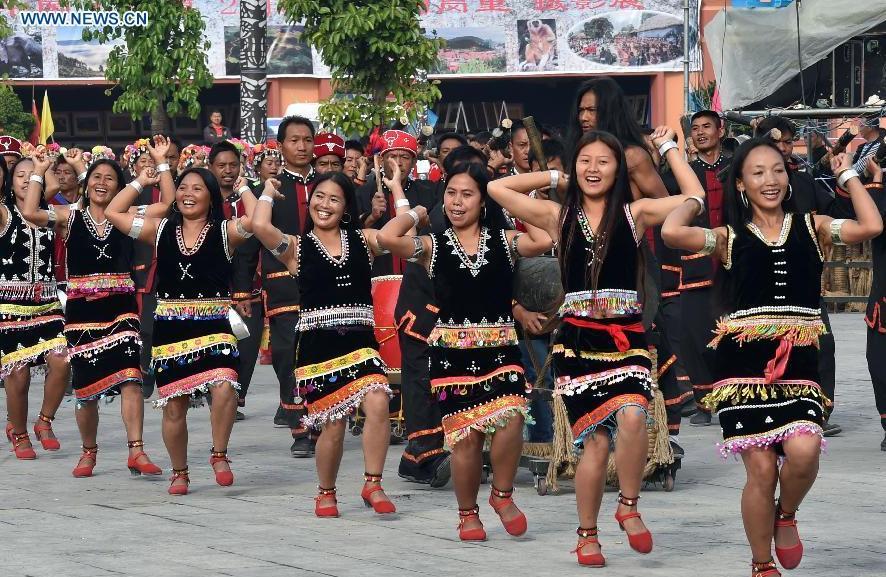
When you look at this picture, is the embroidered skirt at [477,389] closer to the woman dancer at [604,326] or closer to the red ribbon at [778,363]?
the woman dancer at [604,326]

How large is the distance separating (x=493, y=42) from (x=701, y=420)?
21605mm

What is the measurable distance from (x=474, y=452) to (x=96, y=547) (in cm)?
175

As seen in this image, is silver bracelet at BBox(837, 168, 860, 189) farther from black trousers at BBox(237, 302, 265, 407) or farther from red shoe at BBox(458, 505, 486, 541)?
black trousers at BBox(237, 302, 265, 407)

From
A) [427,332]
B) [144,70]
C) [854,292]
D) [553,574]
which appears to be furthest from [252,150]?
[144,70]

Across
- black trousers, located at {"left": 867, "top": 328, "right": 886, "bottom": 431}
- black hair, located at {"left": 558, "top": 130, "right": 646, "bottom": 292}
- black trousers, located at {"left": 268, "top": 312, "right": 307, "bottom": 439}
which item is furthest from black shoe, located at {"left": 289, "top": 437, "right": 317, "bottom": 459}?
black hair, located at {"left": 558, "top": 130, "right": 646, "bottom": 292}

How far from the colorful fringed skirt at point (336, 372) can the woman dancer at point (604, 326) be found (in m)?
1.36

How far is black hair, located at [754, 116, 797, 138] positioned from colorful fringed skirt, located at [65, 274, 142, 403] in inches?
238

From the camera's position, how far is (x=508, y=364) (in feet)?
24.8

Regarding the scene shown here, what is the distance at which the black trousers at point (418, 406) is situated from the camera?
30.1 ft

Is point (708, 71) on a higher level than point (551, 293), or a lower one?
higher

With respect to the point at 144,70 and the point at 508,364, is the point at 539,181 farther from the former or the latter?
the point at 144,70

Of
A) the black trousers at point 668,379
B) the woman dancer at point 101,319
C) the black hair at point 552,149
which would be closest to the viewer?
the black trousers at point 668,379

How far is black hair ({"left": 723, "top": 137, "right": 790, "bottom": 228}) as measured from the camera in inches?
262

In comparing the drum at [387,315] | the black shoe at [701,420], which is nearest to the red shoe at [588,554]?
the drum at [387,315]
